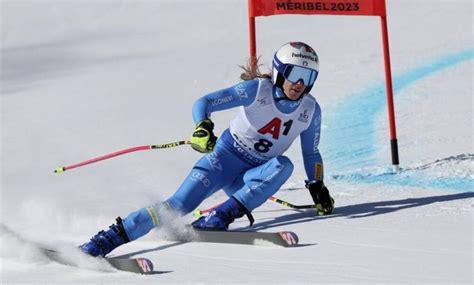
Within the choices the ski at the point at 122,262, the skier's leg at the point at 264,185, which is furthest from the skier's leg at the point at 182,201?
the skier's leg at the point at 264,185

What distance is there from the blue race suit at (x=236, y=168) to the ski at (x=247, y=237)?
251 millimetres

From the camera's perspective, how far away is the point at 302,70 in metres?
5.54

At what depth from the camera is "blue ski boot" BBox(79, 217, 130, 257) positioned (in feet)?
15.5

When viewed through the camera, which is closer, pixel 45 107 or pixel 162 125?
pixel 162 125

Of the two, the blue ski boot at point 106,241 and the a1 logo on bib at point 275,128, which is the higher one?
the a1 logo on bib at point 275,128

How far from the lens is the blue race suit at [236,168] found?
5.39 meters

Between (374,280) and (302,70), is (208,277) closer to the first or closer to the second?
(374,280)

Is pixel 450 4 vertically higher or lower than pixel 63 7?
lower

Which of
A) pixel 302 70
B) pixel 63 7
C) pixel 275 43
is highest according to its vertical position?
pixel 63 7

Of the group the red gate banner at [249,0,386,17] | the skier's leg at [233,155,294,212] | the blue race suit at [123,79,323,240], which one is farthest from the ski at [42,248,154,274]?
the red gate banner at [249,0,386,17]

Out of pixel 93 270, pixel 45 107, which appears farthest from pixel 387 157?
pixel 45 107

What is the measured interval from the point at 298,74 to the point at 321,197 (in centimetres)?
78

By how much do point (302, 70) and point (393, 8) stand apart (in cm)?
965

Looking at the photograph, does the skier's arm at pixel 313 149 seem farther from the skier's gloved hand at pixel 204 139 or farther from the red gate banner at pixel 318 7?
the red gate banner at pixel 318 7
